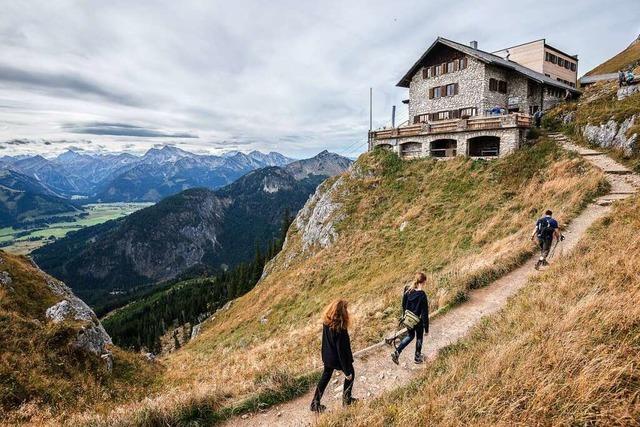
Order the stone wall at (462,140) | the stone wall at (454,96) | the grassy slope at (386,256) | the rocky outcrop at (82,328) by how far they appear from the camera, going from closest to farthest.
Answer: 1. the grassy slope at (386,256)
2. the rocky outcrop at (82,328)
3. the stone wall at (462,140)
4. the stone wall at (454,96)

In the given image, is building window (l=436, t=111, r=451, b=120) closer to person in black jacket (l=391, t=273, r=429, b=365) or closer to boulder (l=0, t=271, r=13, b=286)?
person in black jacket (l=391, t=273, r=429, b=365)

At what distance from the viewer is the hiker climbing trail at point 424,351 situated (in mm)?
8445

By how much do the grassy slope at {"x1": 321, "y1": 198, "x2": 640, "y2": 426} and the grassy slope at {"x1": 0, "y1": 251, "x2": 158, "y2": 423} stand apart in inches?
450

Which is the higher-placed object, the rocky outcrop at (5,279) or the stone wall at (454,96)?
the stone wall at (454,96)

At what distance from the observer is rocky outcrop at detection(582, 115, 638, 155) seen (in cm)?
2498

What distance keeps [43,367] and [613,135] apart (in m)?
39.9

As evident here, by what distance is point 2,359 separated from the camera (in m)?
13.1

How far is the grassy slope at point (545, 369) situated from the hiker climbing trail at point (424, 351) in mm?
1062

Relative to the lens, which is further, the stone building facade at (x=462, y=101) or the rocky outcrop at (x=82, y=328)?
the stone building facade at (x=462, y=101)

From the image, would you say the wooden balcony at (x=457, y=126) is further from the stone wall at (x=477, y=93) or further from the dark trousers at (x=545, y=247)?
the dark trousers at (x=545, y=247)

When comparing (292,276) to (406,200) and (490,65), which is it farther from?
(490,65)

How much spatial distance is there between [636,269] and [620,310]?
325cm

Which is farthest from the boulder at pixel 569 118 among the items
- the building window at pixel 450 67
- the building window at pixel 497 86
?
the building window at pixel 450 67

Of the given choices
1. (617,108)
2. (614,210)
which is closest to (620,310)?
(614,210)
